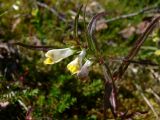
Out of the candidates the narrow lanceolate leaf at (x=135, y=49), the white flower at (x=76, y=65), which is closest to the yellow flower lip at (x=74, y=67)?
the white flower at (x=76, y=65)

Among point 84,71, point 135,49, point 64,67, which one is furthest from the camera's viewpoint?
point 64,67

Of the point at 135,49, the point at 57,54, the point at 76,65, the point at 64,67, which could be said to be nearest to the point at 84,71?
the point at 76,65

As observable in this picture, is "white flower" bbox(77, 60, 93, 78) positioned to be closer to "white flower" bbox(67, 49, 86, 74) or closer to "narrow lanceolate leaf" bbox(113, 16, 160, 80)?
"white flower" bbox(67, 49, 86, 74)

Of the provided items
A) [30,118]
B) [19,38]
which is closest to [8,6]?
[19,38]

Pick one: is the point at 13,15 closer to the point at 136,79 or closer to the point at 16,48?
the point at 16,48

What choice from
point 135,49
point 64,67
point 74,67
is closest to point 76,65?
point 74,67

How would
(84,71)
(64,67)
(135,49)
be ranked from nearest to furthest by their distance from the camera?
(84,71), (135,49), (64,67)

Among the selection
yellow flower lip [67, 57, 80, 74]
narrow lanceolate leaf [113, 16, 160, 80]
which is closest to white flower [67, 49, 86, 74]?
yellow flower lip [67, 57, 80, 74]

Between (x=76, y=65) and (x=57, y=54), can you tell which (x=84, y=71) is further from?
(x=57, y=54)

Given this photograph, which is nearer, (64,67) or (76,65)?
(76,65)
